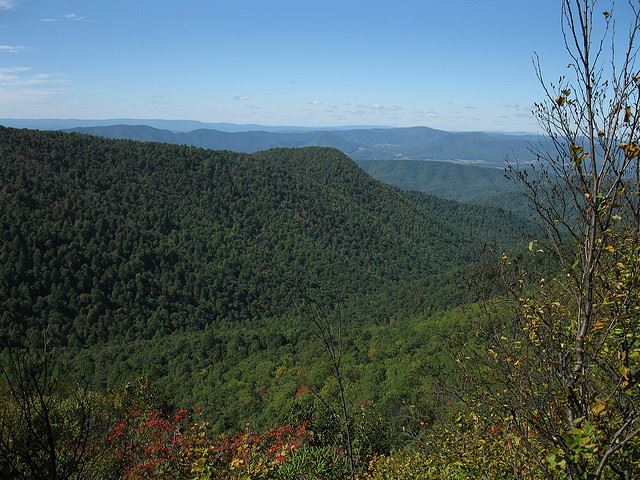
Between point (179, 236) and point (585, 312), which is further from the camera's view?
point (179, 236)

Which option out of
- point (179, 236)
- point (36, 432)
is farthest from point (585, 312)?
point (179, 236)

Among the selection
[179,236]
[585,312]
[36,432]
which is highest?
[585,312]

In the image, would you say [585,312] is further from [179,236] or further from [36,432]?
[179,236]

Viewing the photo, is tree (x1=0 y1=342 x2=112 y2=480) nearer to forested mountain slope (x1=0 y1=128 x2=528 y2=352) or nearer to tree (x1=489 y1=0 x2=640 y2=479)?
tree (x1=489 y1=0 x2=640 y2=479)

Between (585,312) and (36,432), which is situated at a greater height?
(585,312)

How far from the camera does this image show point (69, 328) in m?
54.3

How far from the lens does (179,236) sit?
264 feet

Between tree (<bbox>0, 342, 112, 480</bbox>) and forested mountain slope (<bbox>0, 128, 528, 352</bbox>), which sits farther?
forested mountain slope (<bbox>0, 128, 528, 352</bbox>)

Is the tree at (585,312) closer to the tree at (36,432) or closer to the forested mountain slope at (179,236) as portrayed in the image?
the tree at (36,432)

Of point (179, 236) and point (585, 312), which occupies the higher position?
point (585, 312)

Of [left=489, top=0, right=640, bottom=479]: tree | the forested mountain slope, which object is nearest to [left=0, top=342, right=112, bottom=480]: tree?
[left=489, top=0, right=640, bottom=479]: tree

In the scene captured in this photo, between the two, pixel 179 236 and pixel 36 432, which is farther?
pixel 179 236

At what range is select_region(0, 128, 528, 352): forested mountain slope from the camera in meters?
57.0

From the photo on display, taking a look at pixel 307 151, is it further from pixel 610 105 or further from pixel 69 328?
pixel 610 105
